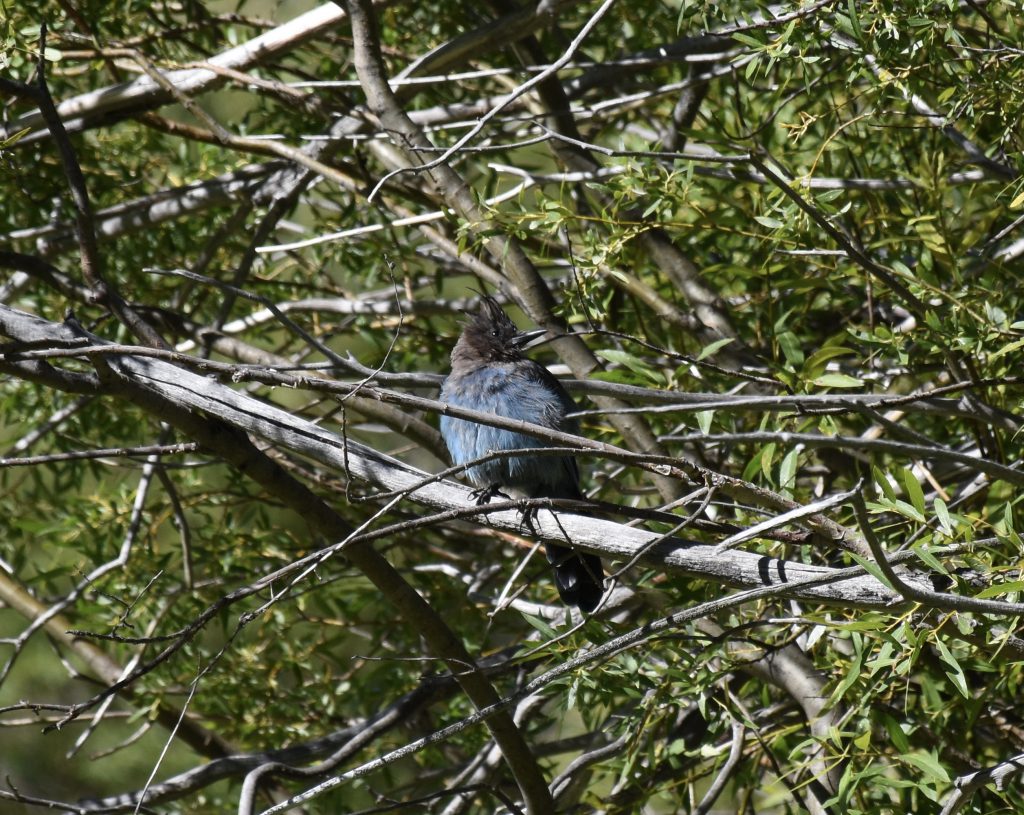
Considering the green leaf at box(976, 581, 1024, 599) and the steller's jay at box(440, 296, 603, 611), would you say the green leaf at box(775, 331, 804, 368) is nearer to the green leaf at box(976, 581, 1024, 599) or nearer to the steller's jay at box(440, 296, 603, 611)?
the green leaf at box(976, 581, 1024, 599)

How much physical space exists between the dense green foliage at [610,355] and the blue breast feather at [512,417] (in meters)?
0.16

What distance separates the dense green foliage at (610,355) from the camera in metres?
2.73

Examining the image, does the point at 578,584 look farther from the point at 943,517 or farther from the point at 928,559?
the point at 928,559

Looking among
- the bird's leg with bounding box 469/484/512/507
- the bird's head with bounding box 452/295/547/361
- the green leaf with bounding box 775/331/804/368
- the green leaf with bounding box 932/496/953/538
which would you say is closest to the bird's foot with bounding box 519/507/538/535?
the green leaf with bounding box 775/331/804/368

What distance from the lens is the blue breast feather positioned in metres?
3.97

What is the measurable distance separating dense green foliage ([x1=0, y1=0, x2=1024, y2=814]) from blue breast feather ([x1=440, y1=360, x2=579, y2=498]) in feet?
0.52

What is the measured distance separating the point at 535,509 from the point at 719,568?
16.8 inches

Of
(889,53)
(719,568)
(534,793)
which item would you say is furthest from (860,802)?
(889,53)

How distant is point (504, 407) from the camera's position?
4094 millimetres

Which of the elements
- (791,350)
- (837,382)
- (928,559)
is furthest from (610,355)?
(928,559)

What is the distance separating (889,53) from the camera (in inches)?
107

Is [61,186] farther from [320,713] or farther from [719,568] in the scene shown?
[719,568]

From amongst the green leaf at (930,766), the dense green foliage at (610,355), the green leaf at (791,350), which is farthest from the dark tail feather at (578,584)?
the green leaf at (930,766)

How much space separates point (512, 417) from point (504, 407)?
10cm
